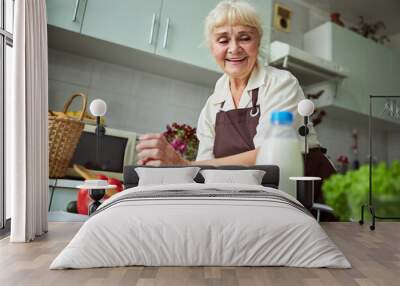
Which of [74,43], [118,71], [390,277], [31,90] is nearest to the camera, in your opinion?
[390,277]

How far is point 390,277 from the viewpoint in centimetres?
197

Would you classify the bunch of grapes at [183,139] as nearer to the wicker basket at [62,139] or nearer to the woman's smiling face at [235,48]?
the woman's smiling face at [235,48]

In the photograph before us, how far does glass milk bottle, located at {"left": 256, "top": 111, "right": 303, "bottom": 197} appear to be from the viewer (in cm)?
361

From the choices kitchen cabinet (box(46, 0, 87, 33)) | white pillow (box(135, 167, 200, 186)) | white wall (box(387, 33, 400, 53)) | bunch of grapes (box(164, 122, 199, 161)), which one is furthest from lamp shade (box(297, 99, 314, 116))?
kitchen cabinet (box(46, 0, 87, 33))

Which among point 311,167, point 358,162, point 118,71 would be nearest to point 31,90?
point 118,71

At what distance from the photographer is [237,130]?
3.71m

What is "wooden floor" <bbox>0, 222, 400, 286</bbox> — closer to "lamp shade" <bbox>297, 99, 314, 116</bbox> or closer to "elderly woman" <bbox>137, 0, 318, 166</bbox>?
"elderly woman" <bbox>137, 0, 318, 166</bbox>

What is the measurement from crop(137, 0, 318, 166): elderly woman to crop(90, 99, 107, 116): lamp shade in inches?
17.4

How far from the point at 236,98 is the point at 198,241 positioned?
2.02 m

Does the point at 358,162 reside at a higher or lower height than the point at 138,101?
lower

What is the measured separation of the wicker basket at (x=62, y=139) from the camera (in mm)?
3350

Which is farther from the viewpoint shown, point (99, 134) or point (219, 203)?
point (99, 134)

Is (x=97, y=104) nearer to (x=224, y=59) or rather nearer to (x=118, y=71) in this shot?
(x=118, y=71)

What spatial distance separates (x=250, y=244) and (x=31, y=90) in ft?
6.19
